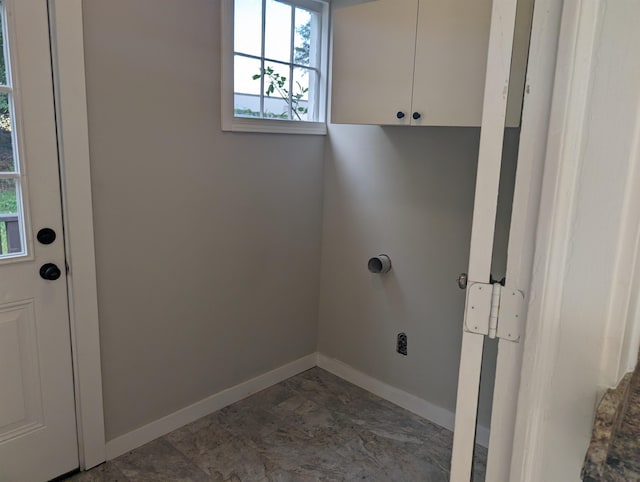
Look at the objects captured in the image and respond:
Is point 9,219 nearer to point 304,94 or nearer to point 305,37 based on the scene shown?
point 304,94

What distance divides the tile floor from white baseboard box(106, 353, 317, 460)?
0.11 feet

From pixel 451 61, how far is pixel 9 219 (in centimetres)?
176

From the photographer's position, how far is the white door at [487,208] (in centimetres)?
79

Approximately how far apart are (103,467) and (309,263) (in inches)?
58.9

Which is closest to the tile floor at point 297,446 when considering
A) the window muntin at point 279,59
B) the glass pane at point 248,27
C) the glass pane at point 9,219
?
the glass pane at point 9,219

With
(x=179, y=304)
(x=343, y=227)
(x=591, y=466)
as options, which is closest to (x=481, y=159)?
(x=591, y=466)

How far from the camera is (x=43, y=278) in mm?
1887

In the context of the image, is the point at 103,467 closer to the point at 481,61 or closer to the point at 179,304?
the point at 179,304

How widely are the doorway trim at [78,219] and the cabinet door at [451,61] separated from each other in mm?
1327

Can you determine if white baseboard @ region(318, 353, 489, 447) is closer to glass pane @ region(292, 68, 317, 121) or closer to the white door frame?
glass pane @ region(292, 68, 317, 121)

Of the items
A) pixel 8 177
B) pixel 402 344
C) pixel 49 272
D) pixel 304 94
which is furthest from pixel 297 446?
pixel 304 94

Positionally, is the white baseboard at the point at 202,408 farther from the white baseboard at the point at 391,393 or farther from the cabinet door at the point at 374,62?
the cabinet door at the point at 374,62

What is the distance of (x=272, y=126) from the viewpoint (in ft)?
8.48

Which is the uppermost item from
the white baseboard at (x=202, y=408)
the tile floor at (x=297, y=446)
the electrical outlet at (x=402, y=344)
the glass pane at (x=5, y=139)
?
the glass pane at (x=5, y=139)
